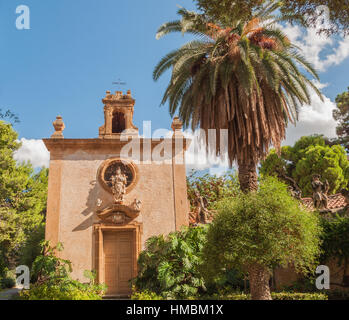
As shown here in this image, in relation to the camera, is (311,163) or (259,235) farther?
(311,163)

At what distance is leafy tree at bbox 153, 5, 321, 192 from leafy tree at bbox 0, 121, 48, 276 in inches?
465

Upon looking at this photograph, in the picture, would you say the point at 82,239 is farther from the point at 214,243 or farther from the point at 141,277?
the point at 214,243

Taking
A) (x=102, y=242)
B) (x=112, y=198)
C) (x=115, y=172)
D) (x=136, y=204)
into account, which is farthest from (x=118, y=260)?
(x=115, y=172)

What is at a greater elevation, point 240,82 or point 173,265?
point 240,82

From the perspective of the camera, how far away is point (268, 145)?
1310 centimetres

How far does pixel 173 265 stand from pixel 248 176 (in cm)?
425

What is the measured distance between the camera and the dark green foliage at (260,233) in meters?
8.56

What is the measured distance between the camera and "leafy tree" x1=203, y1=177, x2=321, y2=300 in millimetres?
8562

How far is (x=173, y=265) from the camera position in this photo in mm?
12734

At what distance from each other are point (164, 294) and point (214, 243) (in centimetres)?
378

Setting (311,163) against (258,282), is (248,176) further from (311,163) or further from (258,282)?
(311,163)

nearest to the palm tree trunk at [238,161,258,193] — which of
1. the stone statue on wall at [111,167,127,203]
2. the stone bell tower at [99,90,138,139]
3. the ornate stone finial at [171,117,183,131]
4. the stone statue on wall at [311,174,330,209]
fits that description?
the ornate stone finial at [171,117,183,131]

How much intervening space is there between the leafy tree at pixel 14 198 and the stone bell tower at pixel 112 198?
6505 millimetres

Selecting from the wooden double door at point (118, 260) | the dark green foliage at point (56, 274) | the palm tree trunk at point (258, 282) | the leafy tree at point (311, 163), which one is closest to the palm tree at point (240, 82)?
the palm tree trunk at point (258, 282)
